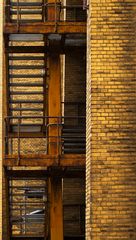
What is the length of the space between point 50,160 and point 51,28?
9.62 feet

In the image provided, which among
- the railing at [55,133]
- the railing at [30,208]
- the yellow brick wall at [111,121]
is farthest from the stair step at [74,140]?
the yellow brick wall at [111,121]

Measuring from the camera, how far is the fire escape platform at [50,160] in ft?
51.5

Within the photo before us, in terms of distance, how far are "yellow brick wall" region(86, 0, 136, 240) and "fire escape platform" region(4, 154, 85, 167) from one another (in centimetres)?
381

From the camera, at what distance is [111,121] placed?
38.2ft

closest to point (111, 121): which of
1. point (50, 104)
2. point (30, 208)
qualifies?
point (50, 104)

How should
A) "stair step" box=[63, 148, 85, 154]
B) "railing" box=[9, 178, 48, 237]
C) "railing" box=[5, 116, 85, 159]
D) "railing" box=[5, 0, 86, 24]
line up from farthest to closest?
"railing" box=[9, 178, 48, 237] → "stair step" box=[63, 148, 85, 154] → "railing" box=[5, 0, 86, 24] → "railing" box=[5, 116, 85, 159]

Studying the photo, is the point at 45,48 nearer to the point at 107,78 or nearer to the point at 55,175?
the point at 55,175

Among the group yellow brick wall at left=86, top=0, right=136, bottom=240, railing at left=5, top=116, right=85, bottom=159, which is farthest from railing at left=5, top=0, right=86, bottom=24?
yellow brick wall at left=86, top=0, right=136, bottom=240

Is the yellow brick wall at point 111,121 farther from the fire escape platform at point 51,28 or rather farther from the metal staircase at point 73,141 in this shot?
the metal staircase at point 73,141

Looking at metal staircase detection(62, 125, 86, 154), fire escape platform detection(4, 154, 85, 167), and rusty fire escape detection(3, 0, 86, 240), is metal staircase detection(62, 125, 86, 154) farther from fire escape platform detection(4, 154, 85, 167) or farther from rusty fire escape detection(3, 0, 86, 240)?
fire escape platform detection(4, 154, 85, 167)

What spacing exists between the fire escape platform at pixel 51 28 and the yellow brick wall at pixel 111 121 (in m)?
3.80

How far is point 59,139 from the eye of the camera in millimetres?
16094

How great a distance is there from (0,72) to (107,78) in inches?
213

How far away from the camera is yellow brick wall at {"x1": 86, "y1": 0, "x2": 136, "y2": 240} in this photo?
11.4 metres
